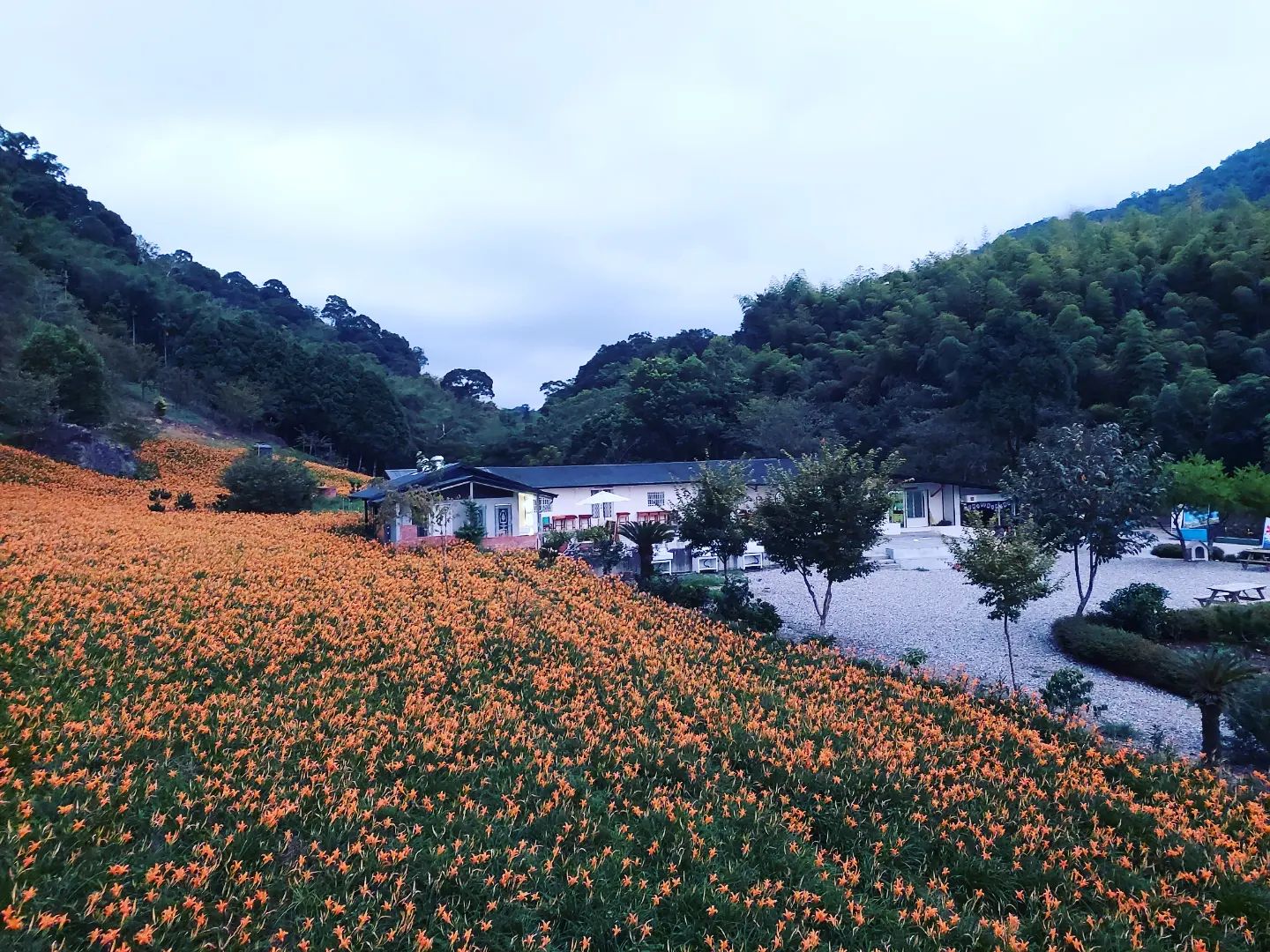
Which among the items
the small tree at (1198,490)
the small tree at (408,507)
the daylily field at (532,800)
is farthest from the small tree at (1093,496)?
the small tree at (408,507)

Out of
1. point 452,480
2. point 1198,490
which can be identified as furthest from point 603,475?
point 1198,490

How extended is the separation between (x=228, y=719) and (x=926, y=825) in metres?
6.40

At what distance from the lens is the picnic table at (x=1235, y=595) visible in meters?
15.8

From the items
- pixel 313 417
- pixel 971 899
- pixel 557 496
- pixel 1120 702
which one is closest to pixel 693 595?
pixel 1120 702

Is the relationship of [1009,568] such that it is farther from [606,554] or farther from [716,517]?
[606,554]

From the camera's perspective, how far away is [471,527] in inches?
800

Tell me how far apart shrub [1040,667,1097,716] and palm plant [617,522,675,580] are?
28.7ft

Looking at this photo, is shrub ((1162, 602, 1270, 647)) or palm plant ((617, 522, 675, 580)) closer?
shrub ((1162, 602, 1270, 647))

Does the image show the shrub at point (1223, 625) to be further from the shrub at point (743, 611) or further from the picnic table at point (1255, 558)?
Answer: the picnic table at point (1255, 558)

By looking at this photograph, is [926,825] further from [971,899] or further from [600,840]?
[600,840]

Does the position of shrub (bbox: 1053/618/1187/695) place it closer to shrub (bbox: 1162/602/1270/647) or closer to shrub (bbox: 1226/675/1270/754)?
shrub (bbox: 1162/602/1270/647)

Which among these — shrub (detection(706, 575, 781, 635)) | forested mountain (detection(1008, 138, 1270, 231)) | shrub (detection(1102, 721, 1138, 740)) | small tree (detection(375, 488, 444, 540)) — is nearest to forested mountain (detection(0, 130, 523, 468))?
small tree (detection(375, 488, 444, 540))

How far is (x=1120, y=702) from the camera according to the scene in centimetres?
1090

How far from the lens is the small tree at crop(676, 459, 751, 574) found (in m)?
15.6
